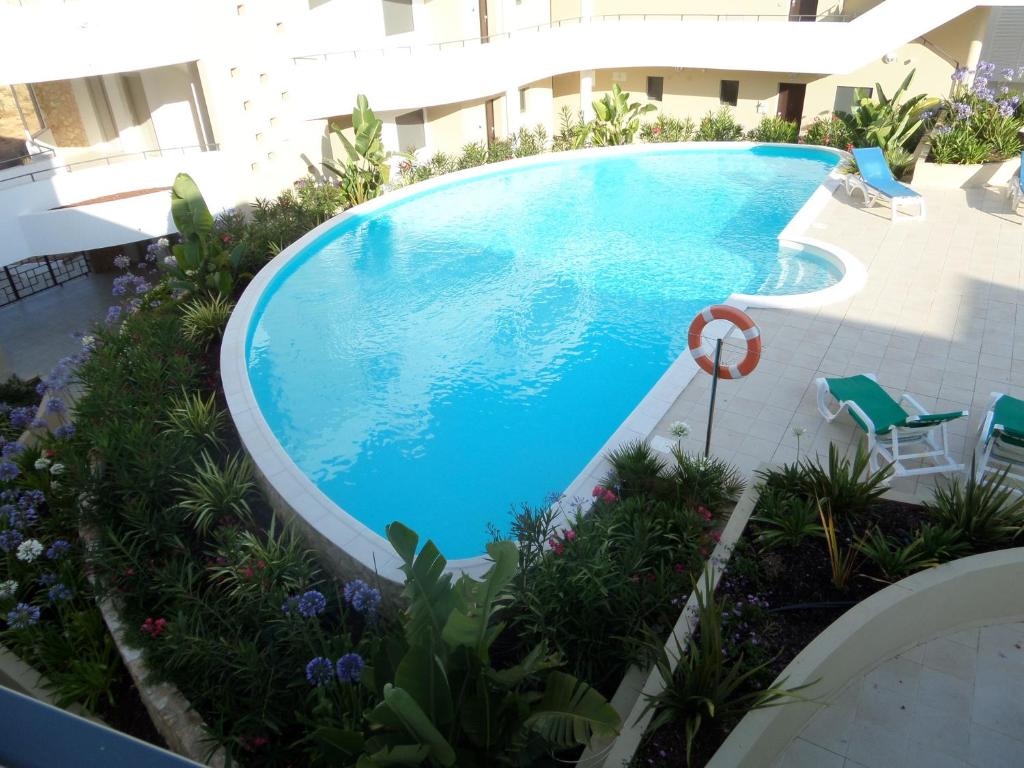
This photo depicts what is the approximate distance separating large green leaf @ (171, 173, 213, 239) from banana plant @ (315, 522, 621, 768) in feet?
30.6

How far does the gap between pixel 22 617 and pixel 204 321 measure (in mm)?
5903

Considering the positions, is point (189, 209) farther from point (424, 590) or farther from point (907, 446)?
point (907, 446)

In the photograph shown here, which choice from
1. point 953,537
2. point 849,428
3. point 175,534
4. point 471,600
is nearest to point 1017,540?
point 953,537

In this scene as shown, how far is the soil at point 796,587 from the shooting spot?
521 centimetres

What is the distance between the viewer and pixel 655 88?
24031mm

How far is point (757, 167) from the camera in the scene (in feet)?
64.6

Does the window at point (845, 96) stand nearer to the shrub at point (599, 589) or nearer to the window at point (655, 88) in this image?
the window at point (655, 88)

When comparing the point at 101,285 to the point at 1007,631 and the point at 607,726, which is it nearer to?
the point at 607,726

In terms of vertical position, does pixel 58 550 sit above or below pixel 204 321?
below

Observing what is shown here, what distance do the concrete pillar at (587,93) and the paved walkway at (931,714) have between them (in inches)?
848

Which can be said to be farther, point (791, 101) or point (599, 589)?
point (791, 101)

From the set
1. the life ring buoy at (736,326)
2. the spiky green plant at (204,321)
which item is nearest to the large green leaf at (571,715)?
the life ring buoy at (736,326)

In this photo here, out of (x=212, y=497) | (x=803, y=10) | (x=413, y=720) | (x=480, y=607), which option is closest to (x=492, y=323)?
(x=212, y=497)

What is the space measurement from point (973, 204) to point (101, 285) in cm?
1938
